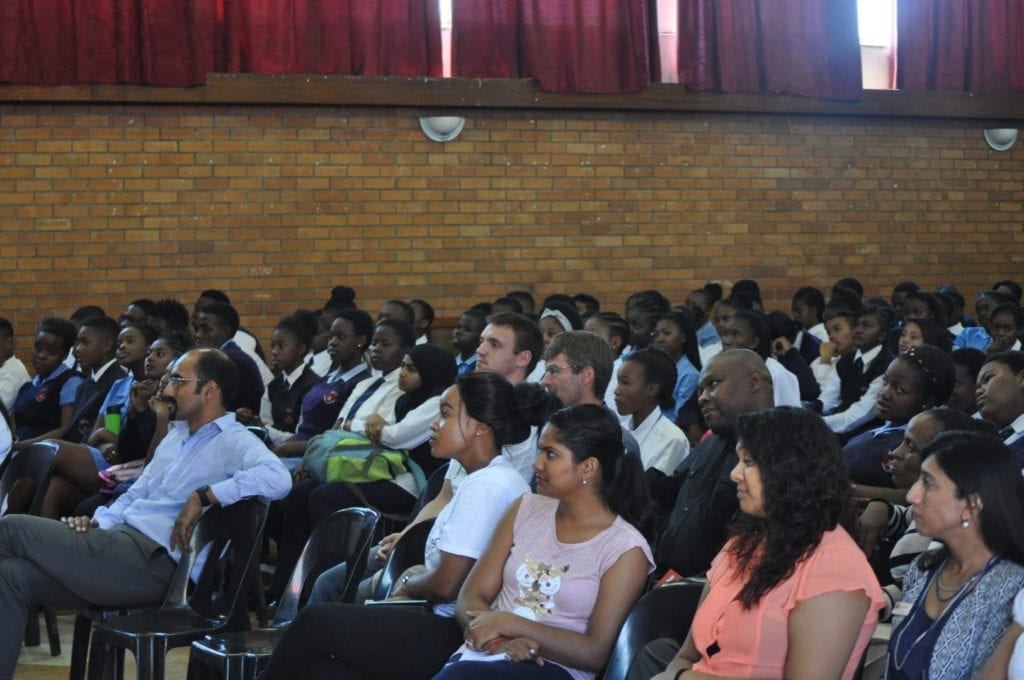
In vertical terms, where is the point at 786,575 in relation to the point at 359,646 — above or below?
above

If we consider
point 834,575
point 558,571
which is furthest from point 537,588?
point 834,575

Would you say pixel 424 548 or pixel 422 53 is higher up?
pixel 422 53

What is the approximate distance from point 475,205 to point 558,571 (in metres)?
7.18

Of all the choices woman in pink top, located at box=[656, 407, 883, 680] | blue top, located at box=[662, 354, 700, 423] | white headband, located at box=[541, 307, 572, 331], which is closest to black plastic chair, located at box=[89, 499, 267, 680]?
woman in pink top, located at box=[656, 407, 883, 680]

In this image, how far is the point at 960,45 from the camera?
11.1 m

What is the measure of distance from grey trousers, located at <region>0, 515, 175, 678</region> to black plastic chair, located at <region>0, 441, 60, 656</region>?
34.1 inches

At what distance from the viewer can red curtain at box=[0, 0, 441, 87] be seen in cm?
931

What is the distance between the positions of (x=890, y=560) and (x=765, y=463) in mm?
929

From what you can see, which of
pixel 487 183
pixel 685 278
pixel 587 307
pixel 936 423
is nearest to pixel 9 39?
pixel 487 183

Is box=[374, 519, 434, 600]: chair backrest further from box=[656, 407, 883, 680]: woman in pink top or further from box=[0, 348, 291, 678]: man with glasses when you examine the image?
box=[656, 407, 883, 680]: woman in pink top

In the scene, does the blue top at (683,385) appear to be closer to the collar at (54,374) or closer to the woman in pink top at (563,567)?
the woman in pink top at (563,567)

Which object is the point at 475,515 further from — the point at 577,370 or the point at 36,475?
the point at 36,475

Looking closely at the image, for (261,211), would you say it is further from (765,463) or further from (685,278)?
(765,463)

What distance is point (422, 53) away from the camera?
10023mm
